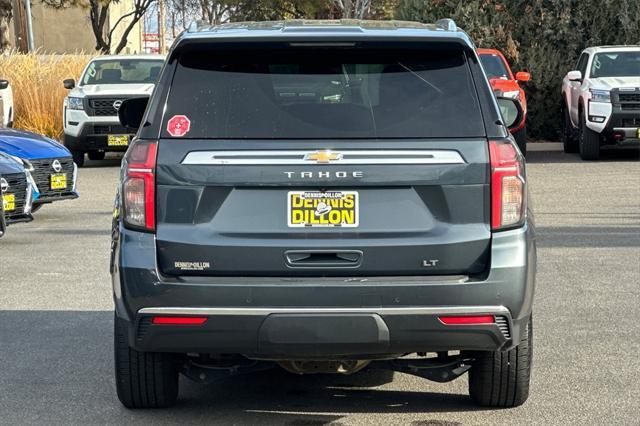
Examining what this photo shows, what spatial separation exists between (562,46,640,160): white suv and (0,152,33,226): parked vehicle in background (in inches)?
448

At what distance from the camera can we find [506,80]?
21.7m

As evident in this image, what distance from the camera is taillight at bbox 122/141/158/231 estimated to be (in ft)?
18.8

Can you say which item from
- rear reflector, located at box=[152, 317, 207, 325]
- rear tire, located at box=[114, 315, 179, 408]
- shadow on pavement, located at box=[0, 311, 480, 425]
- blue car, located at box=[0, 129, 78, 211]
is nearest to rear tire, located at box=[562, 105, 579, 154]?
blue car, located at box=[0, 129, 78, 211]

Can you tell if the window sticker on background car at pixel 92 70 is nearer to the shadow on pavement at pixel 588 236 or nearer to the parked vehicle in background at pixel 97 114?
the parked vehicle in background at pixel 97 114

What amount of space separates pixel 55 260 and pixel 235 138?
637 centimetres

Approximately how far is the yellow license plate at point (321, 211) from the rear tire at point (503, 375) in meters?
0.96

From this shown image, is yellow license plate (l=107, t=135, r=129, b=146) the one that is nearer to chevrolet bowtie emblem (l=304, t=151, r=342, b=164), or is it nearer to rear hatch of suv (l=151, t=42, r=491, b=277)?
rear hatch of suv (l=151, t=42, r=491, b=277)

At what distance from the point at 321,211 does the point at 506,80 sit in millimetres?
16458

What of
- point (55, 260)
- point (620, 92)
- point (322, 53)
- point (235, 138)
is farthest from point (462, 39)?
point (620, 92)

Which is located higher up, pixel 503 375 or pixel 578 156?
pixel 503 375

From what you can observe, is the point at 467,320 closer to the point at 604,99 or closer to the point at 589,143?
the point at 604,99

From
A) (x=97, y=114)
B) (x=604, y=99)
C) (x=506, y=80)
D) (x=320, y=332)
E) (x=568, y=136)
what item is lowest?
(x=568, y=136)

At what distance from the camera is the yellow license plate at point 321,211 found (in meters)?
5.66

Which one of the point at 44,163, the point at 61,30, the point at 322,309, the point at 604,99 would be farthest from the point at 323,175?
the point at 61,30
